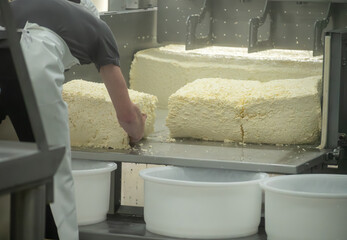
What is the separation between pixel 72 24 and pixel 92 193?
666 mm

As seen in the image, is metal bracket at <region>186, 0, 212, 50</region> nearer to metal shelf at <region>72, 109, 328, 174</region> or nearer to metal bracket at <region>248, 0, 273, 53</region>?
metal bracket at <region>248, 0, 273, 53</region>

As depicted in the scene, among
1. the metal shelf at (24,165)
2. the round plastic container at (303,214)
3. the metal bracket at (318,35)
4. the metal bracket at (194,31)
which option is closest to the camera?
the metal shelf at (24,165)

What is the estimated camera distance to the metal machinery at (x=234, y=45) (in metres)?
2.69

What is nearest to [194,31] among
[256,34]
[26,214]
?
[256,34]

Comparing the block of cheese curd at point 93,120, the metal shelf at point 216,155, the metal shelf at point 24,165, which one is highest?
the metal shelf at point 24,165

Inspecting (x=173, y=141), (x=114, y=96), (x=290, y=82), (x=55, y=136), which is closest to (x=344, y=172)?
(x=290, y=82)

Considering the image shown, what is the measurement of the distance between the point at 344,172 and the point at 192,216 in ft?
2.39

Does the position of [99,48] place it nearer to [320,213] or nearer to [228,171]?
[228,171]

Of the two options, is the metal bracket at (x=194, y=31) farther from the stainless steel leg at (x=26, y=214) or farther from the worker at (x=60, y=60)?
the stainless steel leg at (x=26, y=214)

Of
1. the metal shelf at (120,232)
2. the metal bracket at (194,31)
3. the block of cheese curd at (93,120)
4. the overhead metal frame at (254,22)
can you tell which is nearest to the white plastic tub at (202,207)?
the metal shelf at (120,232)

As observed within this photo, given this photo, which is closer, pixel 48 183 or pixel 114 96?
pixel 48 183

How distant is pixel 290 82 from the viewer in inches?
123

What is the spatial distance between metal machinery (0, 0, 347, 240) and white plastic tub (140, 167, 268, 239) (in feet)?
0.24

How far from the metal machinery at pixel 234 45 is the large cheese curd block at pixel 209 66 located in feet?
0.19
